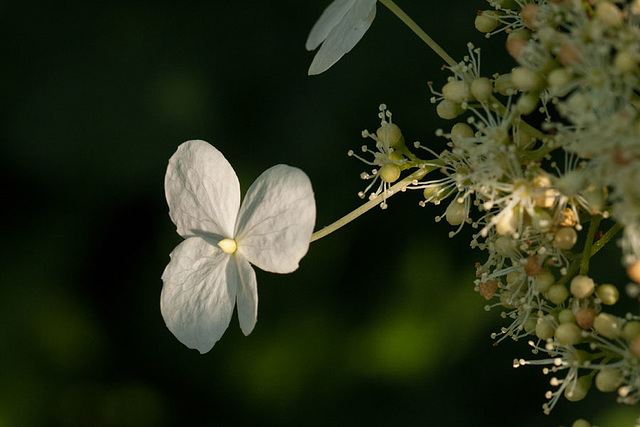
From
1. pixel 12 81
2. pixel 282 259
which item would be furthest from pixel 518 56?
pixel 12 81

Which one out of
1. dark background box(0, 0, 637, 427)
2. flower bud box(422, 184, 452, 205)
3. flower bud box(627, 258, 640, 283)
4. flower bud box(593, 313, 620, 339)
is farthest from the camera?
dark background box(0, 0, 637, 427)

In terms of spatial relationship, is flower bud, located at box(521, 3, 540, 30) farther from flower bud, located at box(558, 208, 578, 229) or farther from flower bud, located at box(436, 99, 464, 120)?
flower bud, located at box(558, 208, 578, 229)

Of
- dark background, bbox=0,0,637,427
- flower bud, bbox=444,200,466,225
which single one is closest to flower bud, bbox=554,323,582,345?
flower bud, bbox=444,200,466,225

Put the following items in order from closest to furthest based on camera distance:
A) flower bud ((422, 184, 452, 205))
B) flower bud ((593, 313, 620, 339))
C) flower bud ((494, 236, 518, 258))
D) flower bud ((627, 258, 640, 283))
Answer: flower bud ((627, 258, 640, 283)) < flower bud ((593, 313, 620, 339)) < flower bud ((494, 236, 518, 258)) < flower bud ((422, 184, 452, 205))

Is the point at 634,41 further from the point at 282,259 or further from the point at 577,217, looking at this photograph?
the point at 282,259

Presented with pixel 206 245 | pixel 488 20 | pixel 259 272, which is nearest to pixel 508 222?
pixel 488 20

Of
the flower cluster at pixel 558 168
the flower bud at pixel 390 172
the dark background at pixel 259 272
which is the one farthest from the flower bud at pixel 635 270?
the dark background at pixel 259 272
